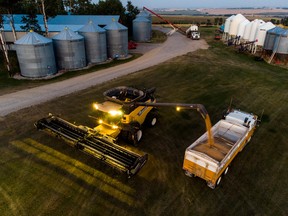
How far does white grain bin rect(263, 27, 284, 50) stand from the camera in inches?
1229

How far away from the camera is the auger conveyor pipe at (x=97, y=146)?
9547 mm

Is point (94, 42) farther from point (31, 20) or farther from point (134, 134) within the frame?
point (134, 134)

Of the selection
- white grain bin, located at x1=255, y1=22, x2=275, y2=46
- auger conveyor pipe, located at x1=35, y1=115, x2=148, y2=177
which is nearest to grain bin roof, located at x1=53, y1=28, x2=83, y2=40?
auger conveyor pipe, located at x1=35, y1=115, x2=148, y2=177

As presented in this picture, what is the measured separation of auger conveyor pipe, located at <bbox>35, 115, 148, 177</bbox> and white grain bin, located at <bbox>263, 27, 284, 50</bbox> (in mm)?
30695

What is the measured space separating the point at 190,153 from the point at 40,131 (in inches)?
359

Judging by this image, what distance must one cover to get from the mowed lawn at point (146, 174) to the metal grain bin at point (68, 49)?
932cm

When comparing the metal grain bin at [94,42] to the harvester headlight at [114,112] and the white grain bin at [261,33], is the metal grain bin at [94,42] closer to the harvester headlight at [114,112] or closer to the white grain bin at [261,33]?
the harvester headlight at [114,112]

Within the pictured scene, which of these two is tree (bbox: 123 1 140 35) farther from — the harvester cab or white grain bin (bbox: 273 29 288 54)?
the harvester cab

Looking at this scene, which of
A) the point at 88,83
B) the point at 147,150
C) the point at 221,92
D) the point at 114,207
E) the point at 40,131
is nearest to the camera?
the point at 114,207

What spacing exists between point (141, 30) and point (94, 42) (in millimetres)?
21249

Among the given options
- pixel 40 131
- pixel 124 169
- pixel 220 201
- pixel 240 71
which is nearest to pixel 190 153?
pixel 220 201

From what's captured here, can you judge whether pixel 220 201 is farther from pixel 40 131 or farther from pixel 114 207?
pixel 40 131

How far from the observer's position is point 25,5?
31.7m

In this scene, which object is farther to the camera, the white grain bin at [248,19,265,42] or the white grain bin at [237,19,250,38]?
the white grain bin at [237,19,250,38]
